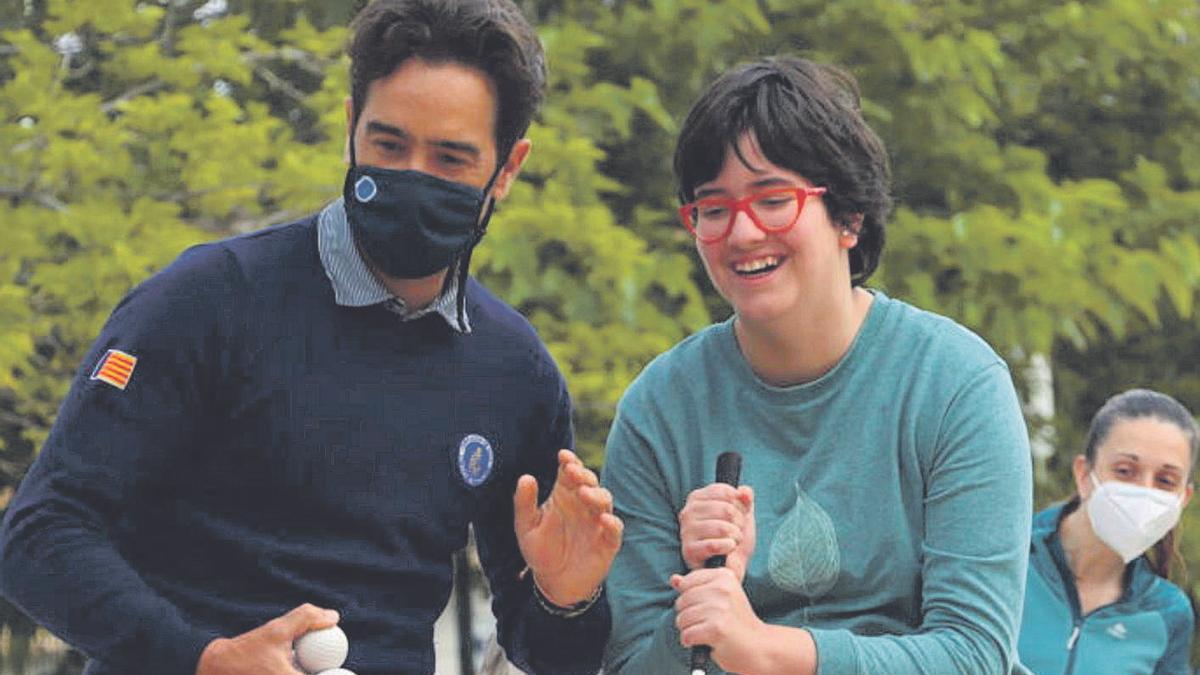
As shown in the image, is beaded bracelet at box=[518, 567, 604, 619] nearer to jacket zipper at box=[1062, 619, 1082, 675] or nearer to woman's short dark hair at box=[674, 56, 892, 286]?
woman's short dark hair at box=[674, 56, 892, 286]

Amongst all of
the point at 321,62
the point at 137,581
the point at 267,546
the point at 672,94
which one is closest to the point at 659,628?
the point at 267,546

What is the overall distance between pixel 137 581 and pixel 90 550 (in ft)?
0.27

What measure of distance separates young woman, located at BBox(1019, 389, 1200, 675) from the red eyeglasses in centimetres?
217

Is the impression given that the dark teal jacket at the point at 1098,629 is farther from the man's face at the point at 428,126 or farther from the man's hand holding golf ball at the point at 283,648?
the man's hand holding golf ball at the point at 283,648

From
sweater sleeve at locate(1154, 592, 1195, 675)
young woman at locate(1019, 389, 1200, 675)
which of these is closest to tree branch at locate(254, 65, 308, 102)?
young woman at locate(1019, 389, 1200, 675)

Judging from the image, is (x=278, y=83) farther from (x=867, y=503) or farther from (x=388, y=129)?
(x=867, y=503)

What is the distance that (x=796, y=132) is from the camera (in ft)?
11.2

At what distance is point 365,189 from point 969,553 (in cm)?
112

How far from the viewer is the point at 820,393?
3.50 m

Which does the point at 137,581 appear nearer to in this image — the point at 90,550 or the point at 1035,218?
the point at 90,550

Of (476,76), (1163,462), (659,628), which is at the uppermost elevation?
(476,76)

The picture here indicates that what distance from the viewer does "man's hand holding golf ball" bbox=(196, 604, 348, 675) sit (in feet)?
9.67

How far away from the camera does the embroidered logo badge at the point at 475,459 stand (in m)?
3.41

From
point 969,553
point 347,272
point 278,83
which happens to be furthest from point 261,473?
point 278,83
